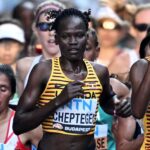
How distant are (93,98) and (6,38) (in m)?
4.93

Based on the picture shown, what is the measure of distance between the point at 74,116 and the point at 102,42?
6.31 metres

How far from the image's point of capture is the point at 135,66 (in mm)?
8039

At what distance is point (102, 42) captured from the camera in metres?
13.9

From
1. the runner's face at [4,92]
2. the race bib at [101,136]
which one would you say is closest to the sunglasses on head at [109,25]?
the race bib at [101,136]

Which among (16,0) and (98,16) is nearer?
(98,16)

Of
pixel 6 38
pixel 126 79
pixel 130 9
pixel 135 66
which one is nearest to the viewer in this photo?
pixel 135 66

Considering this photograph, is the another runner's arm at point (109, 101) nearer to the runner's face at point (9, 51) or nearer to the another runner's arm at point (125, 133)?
the another runner's arm at point (125, 133)

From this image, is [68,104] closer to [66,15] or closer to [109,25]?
[66,15]

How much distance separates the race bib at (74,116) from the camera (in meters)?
7.66

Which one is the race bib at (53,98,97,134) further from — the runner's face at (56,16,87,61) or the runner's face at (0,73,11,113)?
the runner's face at (0,73,11,113)

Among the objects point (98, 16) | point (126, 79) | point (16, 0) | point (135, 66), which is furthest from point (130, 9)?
point (135, 66)

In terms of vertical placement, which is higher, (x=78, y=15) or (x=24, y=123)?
(x=78, y=15)

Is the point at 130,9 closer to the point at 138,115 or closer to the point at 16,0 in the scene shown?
the point at 16,0

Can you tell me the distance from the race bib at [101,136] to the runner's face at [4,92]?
1.03 m
